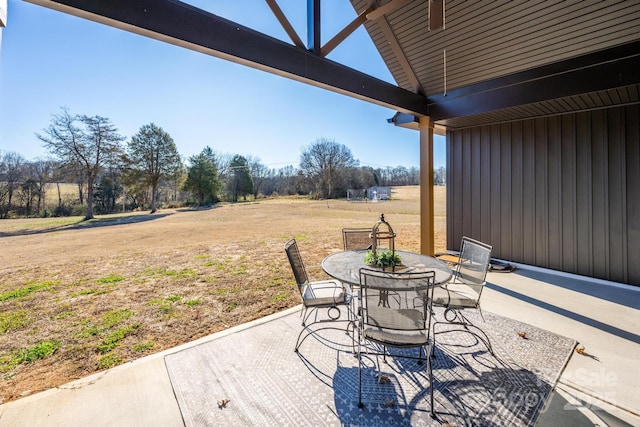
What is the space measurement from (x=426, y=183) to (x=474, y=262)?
2151 millimetres

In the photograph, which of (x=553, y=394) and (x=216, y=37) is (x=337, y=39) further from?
(x=553, y=394)

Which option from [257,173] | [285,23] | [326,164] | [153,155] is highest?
[153,155]

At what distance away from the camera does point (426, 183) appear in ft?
14.0

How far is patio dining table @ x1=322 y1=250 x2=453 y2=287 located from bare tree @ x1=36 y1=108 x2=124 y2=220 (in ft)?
40.5

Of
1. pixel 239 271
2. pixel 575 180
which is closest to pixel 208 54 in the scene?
pixel 239 271

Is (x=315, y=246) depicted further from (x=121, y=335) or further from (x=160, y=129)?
(x=160, y=129)

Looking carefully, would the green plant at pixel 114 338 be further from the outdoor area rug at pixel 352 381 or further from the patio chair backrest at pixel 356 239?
the patio chair backrest at pixel 356 239

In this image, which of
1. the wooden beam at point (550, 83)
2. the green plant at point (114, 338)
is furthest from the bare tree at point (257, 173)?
the green plant at point (114, 338)

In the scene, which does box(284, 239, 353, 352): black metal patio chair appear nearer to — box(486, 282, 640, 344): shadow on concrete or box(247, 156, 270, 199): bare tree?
box(486, 282, 640, 344): shadow on concrete

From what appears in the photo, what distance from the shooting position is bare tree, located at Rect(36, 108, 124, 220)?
9617 millimetres

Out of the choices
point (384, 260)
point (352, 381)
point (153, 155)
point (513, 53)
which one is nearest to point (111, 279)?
point (352, 381)

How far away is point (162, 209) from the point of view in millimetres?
15508

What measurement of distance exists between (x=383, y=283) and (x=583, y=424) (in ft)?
4.03

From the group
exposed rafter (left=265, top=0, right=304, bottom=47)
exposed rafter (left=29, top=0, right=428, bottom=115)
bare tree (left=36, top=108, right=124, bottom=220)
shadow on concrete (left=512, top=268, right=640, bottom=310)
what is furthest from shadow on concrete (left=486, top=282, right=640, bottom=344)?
bare tree (left=36, top=108, right=124, bottom=220)
